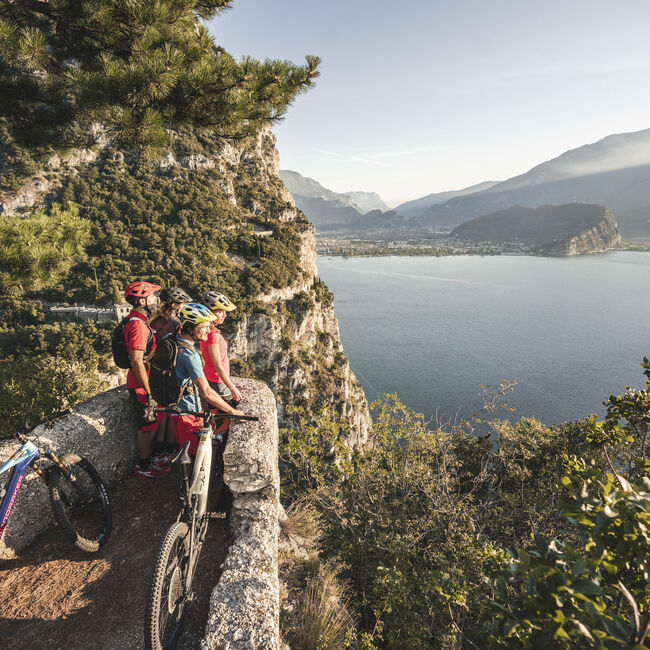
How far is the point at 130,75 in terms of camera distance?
450 cm

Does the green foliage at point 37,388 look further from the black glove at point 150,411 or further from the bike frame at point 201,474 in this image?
the bike frame at point 201,474

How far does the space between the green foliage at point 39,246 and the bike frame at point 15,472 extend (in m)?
4.05

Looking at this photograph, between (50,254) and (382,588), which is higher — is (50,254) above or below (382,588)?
above

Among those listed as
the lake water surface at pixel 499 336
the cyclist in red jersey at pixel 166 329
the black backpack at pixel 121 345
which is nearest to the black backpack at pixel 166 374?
the black backpack at pixel 121 345

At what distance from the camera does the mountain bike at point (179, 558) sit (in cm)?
256

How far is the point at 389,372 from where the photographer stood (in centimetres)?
6812

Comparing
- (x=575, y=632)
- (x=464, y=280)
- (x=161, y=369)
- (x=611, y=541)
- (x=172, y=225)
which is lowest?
(x=464, y=280)

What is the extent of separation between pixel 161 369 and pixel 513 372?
242ft

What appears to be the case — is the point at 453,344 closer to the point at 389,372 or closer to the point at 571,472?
the point at 389,372

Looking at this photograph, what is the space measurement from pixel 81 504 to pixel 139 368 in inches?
63.8

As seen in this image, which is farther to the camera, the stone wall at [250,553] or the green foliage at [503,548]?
the stone wall at [250,553]

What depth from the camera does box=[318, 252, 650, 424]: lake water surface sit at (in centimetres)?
5922

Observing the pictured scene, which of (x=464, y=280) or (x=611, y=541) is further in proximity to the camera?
(x=464, y=280)

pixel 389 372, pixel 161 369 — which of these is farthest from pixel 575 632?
pixel 389 372
